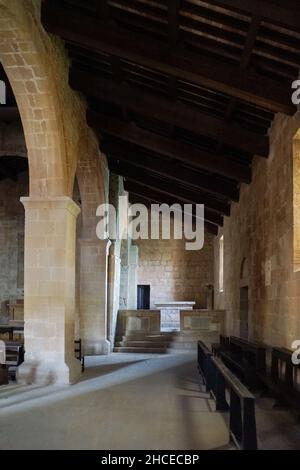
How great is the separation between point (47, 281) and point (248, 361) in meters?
2.97

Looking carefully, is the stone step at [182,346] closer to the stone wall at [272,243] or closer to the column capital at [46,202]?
the stone wall at [272,243]

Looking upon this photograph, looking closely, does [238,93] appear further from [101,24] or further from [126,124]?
[126,124]

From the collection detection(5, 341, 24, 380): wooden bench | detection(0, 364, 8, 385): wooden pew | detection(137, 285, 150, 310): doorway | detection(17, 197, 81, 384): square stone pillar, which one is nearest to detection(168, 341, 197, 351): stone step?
detection(17, 197, 81, 384): square stone pillar

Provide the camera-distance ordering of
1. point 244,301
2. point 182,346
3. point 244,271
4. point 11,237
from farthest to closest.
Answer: point 11,237 → point 182,346 → point 244,301 → point 244,271

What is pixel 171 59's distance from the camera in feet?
18.6

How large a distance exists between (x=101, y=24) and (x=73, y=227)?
9.59 ft

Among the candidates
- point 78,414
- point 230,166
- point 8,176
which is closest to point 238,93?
point 230,166

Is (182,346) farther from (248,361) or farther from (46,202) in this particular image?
(46,202)

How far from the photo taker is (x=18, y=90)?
6.20m

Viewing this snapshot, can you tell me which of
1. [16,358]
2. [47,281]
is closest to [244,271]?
[47,281]

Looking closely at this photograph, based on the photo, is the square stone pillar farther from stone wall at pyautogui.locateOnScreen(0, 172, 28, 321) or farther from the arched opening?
stone wall at pyautogui.locateOnScreen(0, 172, 28, 321)

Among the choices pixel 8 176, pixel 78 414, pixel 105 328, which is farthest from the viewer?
pixel 8 176

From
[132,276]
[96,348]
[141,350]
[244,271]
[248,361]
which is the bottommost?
[141,350]
